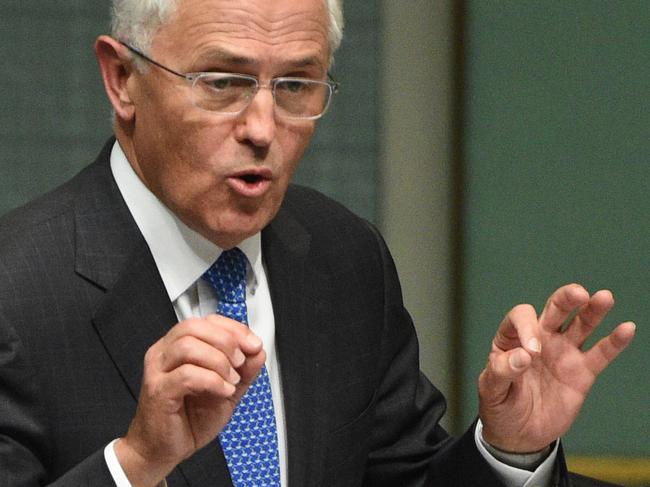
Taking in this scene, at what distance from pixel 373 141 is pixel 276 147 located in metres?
1.23

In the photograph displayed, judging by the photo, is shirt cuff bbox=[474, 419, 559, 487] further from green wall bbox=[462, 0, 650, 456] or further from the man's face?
green wall bbox=[462, 0, 650, 456]

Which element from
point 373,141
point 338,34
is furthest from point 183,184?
point 373,141

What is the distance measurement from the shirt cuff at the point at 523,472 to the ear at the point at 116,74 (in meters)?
0.64

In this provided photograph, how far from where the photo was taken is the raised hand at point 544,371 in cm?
181

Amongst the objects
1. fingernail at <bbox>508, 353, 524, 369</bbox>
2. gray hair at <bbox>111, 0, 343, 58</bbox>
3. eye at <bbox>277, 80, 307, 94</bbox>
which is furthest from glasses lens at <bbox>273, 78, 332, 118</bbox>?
fingernail at <bbox>508, 353, 524, 369</bbox>

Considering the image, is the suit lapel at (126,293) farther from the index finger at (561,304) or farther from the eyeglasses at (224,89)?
the index finger at (561,304)

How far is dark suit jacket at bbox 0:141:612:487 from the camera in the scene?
1.74 metres

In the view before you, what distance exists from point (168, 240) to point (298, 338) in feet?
0.78

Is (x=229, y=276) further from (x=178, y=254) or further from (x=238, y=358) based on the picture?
(x=238, y=358)

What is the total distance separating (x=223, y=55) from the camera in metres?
1.77

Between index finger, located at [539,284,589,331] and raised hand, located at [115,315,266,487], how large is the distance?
426mm

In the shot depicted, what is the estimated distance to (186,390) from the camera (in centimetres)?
152

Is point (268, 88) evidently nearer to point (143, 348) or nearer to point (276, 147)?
point (276, 147)

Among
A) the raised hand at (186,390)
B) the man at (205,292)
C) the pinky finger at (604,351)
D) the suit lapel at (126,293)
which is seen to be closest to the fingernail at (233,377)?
the raised hand at (186,390)
